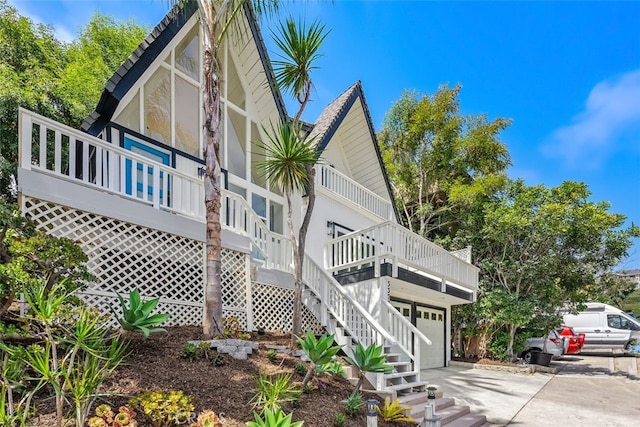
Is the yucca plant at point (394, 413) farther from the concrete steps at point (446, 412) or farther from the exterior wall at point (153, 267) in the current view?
the exterior wall at point (153, 267)

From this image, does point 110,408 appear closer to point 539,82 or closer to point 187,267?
point 187,267

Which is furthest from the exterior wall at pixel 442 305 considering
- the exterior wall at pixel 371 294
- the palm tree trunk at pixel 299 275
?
the palm tree trunk at pixel 299 275

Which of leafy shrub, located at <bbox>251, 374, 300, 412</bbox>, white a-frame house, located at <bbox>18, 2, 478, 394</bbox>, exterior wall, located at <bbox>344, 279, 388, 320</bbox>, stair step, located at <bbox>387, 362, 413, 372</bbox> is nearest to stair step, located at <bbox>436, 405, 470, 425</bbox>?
white a-frame house, located at <bbox>18, 2, 478, 394</bbox>

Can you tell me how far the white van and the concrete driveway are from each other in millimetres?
3841

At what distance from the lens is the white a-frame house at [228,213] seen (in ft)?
18.6

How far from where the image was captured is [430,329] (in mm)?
13781

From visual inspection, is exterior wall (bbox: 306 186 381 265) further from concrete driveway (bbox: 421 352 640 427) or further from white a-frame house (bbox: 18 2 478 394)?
concrete driveway (bbox: 421 352 640 427)

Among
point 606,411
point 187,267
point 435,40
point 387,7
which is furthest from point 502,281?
point 187,267

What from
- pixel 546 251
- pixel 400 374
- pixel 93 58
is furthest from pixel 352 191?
pixel 93 58

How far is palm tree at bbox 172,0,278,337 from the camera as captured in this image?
5578 mm

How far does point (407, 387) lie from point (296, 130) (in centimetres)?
550

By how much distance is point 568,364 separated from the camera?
50.3ft

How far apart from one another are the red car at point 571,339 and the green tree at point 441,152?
6.95 metres

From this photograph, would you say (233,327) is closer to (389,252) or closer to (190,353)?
(190,353)
